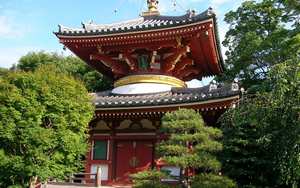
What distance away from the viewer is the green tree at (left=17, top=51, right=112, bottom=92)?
116 feet

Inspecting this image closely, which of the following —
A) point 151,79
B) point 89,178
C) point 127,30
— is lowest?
point 89,178

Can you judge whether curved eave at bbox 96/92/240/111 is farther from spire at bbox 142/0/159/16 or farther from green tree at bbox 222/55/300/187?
spire at bbox 142/0/159/16

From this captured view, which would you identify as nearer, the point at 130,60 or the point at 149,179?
the point at 149,179

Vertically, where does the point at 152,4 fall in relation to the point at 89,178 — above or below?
above

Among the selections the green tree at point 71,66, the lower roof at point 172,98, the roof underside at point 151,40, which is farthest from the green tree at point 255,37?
the green tree at point 71,66

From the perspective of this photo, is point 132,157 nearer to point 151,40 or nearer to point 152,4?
point 151,40

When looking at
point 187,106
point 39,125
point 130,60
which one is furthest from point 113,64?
point 39,125

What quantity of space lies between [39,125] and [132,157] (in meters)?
4.63

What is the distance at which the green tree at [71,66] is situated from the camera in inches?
1388

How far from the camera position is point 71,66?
39.5 m

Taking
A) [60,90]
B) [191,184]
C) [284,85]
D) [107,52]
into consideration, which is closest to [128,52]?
[107,52]

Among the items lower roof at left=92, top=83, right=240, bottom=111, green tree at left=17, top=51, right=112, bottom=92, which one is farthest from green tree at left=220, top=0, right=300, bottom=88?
green tree at left=17, top=51, right=112, bottom=92

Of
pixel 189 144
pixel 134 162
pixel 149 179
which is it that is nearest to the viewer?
pixel 149 179

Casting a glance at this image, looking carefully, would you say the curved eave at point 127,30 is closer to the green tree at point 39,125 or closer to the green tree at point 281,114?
the green tree at point 39,125
